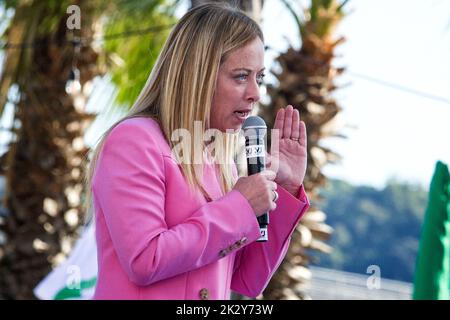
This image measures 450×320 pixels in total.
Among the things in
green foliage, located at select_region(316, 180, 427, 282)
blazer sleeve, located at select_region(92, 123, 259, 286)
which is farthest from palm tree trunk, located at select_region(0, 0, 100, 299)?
green foliage, located at select_region(316, 180, 427, 282)

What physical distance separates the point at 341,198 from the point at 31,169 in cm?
3534

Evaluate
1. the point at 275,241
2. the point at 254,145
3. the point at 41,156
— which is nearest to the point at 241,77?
the point at 254,145

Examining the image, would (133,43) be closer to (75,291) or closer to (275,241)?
(75,291)

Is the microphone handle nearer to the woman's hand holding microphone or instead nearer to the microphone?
the microphone

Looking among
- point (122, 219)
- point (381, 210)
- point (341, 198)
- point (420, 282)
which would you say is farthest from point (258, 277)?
point (381, 210)

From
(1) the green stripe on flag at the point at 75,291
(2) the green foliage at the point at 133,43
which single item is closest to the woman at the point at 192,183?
(1) the green stripe on flag at the point at 75,291

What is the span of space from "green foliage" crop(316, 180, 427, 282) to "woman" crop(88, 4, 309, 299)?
37.3m

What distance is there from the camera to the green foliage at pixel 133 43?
8219 mm

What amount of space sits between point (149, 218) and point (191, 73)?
A: 0.40m

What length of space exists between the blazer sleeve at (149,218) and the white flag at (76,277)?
3.81 metres

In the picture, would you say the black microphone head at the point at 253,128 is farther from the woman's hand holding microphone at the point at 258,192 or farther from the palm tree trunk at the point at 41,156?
the palm tree trunk at the point at 41,156

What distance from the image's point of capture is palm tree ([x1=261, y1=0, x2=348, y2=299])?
6309 millimetres

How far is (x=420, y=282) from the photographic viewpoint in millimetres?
3814
